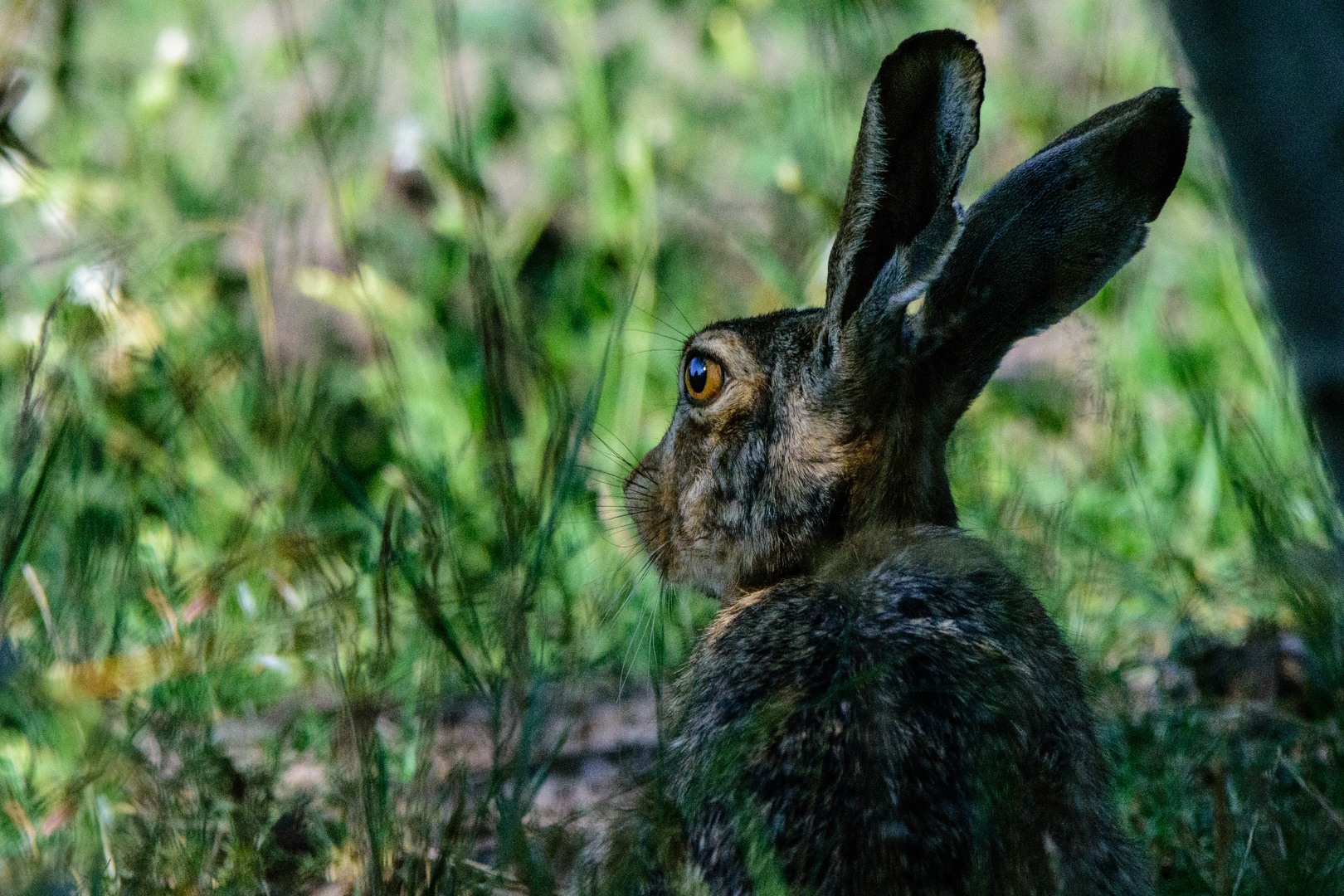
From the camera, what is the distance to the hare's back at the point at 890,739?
1.80 meters

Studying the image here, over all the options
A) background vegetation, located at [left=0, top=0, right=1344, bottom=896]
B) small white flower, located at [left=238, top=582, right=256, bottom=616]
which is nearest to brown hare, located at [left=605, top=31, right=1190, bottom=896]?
background vegetation, located at [left=0, top=0, right=1344, bottom=896]

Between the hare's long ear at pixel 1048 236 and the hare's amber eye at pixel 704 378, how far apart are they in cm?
47

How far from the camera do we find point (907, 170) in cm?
238

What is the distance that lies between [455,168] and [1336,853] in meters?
2.19

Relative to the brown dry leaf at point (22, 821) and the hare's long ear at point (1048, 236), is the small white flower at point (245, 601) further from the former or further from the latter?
the hare's long ear at point (1048, 236)

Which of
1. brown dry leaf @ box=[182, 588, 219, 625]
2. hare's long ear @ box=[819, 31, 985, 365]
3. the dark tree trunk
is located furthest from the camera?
brown dry leaf @ box=[182, 588, 219, 625]

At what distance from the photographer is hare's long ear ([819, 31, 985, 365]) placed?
7.19 feet

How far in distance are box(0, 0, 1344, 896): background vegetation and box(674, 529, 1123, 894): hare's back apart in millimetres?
318

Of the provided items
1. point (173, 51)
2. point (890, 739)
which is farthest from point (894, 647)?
point (173, 51)

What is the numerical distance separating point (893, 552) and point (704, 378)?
2.19 ft

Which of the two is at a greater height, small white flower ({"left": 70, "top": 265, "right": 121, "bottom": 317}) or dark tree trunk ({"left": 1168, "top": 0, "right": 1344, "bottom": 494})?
small white flower ({"left": 70, "top": 265, "right": 121, "bottom": 317})

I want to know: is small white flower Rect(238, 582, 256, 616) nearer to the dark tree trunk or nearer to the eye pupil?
the eye pupil

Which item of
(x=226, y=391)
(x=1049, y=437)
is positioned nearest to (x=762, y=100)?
(x=1049, y=437)

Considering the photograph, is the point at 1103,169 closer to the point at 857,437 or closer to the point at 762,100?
the point at 857,437
